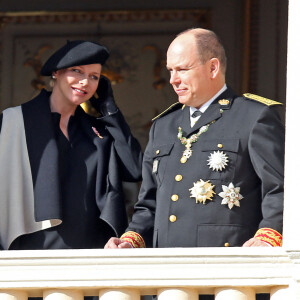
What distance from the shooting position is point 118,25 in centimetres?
898

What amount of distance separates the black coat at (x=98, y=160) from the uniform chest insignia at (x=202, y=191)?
54 centimetres

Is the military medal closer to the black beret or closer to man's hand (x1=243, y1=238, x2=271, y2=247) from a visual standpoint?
man's hand (x1=243, y1=238, x2=271, y2=247)

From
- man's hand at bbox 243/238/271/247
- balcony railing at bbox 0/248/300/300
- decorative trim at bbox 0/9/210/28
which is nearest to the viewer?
balcony railing at bbox 0/248/300/300

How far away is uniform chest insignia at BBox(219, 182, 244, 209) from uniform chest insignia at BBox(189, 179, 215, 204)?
0.15 feet

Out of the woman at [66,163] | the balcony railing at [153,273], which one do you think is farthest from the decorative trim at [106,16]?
the balcony railing at [153,273]

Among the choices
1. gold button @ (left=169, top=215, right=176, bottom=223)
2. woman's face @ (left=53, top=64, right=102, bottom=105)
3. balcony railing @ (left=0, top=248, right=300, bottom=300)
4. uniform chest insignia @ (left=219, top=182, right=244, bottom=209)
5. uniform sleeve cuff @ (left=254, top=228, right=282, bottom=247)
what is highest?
woman's face @ (left=53, top=64, right=102, bottom=105)

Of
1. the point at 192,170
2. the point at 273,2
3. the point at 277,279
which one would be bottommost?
the point at 277,279

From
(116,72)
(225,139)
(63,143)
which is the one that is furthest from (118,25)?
(225,139)

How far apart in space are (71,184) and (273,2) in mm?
3387

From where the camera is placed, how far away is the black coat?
18.4 feet

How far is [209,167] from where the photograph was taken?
5.18 m

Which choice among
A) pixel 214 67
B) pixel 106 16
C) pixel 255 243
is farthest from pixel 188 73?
pixel 106 16

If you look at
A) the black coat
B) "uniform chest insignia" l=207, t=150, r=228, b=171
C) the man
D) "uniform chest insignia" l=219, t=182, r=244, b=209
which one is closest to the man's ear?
the man

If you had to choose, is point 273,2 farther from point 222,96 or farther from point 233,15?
Answer: point 222,96
